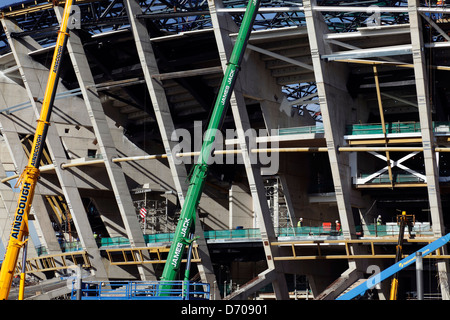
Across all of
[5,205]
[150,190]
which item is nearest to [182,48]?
[150,190]

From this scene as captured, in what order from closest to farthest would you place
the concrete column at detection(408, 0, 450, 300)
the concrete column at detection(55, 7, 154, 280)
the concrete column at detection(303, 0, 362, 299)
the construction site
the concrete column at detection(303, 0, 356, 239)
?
the concrete column at detection(408, 0, 450, 300)
the construction site
the concrete column at detection(303, 0, 362, 299)
the concrete column at detection(303, 0, 356, 239)
the concrete column at detection(55, 7, 154, 280)

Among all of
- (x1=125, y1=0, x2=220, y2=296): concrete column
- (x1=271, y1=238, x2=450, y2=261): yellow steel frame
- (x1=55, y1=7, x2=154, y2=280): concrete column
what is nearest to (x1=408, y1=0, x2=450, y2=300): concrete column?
(x1=271, y1=238, x2=450, y2=261): yellow steel frame

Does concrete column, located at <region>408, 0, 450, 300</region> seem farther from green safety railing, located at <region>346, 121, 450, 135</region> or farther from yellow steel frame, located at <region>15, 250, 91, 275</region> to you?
yellow steel frame, located at <region>15, 250, 91, 275</region>

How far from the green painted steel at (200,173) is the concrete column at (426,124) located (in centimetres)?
929

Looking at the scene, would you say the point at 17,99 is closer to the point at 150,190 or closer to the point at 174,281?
the point at 150,190

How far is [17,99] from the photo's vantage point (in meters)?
61.9

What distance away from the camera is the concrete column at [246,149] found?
43.0 meters

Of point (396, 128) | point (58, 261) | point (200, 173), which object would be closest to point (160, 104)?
point (396, 128)

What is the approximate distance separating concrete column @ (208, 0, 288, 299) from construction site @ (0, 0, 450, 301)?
0.11 metres

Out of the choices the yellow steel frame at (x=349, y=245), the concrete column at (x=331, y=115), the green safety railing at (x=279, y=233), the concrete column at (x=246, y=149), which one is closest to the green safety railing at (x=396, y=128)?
the concrete column at (x=331, y=115)

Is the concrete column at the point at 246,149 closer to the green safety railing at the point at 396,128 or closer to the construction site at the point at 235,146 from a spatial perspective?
the construction site at the point at 235,146

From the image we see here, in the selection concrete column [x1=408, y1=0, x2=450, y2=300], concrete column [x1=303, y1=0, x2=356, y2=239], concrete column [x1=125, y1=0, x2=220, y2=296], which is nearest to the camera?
concrete column [x1=408, y1=0, x2=450, y2=300]

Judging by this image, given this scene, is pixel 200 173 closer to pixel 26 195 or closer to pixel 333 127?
pixel 26 195

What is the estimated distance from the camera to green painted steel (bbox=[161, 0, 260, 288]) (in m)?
31.1
